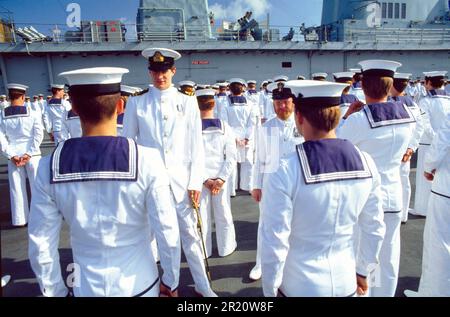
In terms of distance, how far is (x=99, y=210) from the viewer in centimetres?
164

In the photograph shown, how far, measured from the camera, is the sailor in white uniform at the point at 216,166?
4105 millimetres

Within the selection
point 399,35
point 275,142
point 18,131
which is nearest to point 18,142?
point 18,131

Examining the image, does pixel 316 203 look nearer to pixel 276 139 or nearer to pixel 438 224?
pixel 276 139

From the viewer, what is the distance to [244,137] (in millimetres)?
7930

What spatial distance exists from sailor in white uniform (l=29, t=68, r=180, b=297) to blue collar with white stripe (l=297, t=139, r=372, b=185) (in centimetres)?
79

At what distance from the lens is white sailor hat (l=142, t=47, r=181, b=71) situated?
3.06 metres

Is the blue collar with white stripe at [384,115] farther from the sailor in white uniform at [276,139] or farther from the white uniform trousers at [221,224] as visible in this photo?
the white uniform trousers at [221,224]

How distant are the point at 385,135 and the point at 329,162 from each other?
4.79 ft

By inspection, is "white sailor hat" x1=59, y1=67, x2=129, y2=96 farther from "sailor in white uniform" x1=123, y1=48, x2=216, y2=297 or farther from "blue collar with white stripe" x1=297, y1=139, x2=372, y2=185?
"sailor in white uniform" x1=123, y1=48, x2=216, y2=297

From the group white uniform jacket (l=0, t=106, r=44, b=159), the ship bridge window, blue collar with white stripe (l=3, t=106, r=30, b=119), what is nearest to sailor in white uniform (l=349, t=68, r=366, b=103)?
white uniform jacket (l=0, t=106, r=44, b=159)
